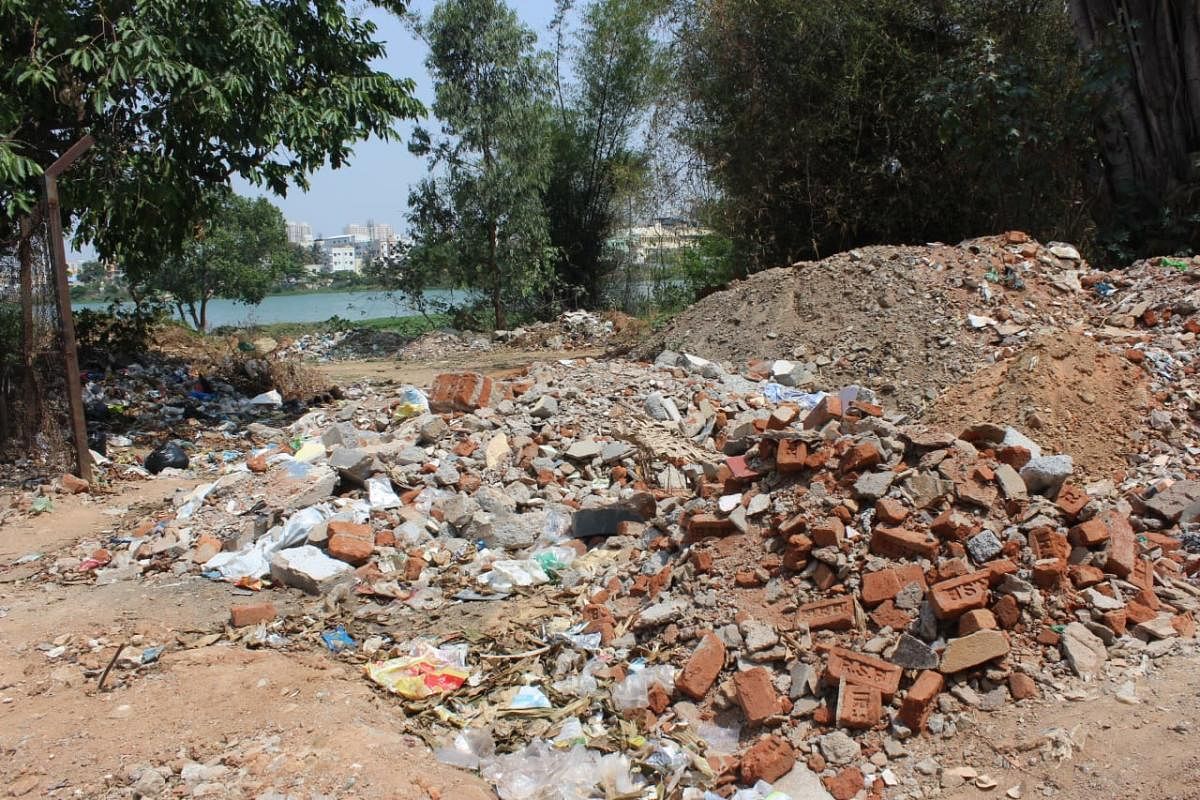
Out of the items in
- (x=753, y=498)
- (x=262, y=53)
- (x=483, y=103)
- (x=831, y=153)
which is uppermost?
(x=483, y=103)

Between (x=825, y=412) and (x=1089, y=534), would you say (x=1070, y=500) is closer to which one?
(x=1089, y=534)

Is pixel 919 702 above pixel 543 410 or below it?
below

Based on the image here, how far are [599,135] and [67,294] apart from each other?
10761mm

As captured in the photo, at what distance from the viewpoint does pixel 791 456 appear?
4188mm

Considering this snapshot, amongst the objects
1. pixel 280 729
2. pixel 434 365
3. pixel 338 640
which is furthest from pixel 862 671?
pixel 434 365

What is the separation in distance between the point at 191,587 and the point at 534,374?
335 cm

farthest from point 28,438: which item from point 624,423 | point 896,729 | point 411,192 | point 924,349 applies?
point 411,192

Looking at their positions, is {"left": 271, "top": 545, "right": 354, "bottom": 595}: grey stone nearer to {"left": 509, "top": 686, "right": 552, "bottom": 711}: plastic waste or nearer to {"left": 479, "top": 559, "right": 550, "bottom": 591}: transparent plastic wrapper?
{"left": 479, "top": 559, "right": 550, "bottom": 591}: transparent plastic wrapper

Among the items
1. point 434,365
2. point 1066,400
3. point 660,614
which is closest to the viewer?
point 660,614

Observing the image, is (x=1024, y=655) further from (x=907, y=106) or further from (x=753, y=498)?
(x=907, y=106)

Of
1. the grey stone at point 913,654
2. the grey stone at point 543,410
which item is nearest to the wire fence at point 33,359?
the grey stone at point 543,410

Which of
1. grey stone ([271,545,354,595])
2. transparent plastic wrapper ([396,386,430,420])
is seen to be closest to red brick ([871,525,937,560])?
grey stone ([271,545,354,595])

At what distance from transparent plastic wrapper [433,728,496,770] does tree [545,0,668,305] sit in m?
11.9

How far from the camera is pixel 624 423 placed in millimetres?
6137
